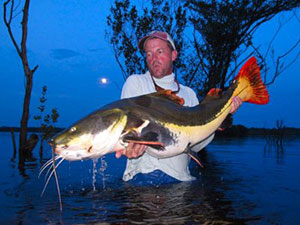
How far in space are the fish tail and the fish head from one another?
1967 mm

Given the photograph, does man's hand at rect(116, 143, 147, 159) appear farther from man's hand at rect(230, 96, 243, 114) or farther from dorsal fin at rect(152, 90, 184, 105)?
man's hand at rect(230, 96, 243, 114)

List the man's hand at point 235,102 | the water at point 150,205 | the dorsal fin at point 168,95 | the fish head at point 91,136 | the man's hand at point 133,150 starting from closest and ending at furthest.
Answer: the fish head at point 91,136 < the man's hand at point 133,150 < the dorsal fin at point 168,95 < the water at point 150,205 < the man's hand at point 235,102

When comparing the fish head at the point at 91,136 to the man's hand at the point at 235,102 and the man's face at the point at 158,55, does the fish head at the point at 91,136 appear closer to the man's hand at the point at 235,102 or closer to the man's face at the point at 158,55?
the man's face at the point at 158,55

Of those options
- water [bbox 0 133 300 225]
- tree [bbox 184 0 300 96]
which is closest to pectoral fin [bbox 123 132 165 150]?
water [bbox 0 133 300 225]


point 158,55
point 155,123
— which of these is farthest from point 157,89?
point 155,123

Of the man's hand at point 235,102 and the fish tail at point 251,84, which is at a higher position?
the fish tail at point 251,84

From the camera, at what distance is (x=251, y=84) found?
4586 mm

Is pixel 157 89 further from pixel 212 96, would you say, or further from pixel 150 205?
pixel 150 205

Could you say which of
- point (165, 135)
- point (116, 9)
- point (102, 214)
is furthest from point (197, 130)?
point (116, 9)

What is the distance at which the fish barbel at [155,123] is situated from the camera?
10.6 feet

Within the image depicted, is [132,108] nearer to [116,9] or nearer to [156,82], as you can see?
[156,82]

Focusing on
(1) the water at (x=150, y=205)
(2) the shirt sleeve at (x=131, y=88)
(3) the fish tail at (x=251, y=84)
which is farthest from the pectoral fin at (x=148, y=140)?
(3) the fish tail at (x=251, y=84)

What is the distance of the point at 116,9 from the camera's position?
21.1 m

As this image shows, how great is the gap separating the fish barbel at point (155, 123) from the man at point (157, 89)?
303mm
